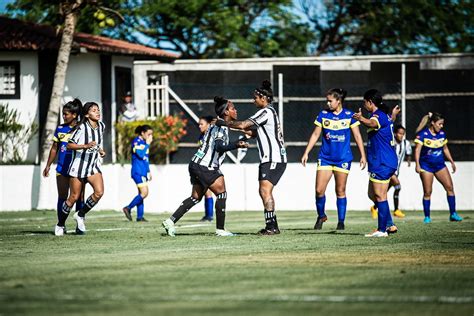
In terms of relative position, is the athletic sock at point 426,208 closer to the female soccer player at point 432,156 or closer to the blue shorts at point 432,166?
the female soccer player at point 432,156

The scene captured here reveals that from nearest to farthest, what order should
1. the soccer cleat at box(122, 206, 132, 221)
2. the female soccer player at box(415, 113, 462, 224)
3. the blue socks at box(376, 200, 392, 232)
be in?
the blue socks at box(376, 200, 392, 232) < the female soccer player at box(415, 113, 462, 224) < the soccer cleat at box(122, 206, 132, 221)

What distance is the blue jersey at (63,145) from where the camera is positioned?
1773 centimetres

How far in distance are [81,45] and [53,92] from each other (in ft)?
9.20

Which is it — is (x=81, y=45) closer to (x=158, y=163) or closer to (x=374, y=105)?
(x=158, y=163)

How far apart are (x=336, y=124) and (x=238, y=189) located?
34.1ft

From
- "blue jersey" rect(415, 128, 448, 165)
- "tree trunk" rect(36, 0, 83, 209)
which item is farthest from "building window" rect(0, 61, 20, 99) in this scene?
"blue jersey" rect(415, 128, 448, 165)

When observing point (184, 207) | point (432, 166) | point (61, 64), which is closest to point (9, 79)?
point (61, 64)

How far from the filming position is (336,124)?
1836cm

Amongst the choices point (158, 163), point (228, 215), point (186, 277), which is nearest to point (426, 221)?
point (228, 215)

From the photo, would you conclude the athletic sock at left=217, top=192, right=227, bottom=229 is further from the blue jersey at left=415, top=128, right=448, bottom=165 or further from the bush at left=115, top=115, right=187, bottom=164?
the bush at left=115, top=115, right=187, bottom=164

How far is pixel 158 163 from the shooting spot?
29.5 m

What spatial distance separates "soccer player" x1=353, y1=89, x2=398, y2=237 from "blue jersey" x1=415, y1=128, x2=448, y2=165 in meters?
6.05

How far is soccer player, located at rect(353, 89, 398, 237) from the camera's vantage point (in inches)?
639

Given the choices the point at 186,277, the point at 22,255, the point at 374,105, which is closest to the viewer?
the point at 186,277
